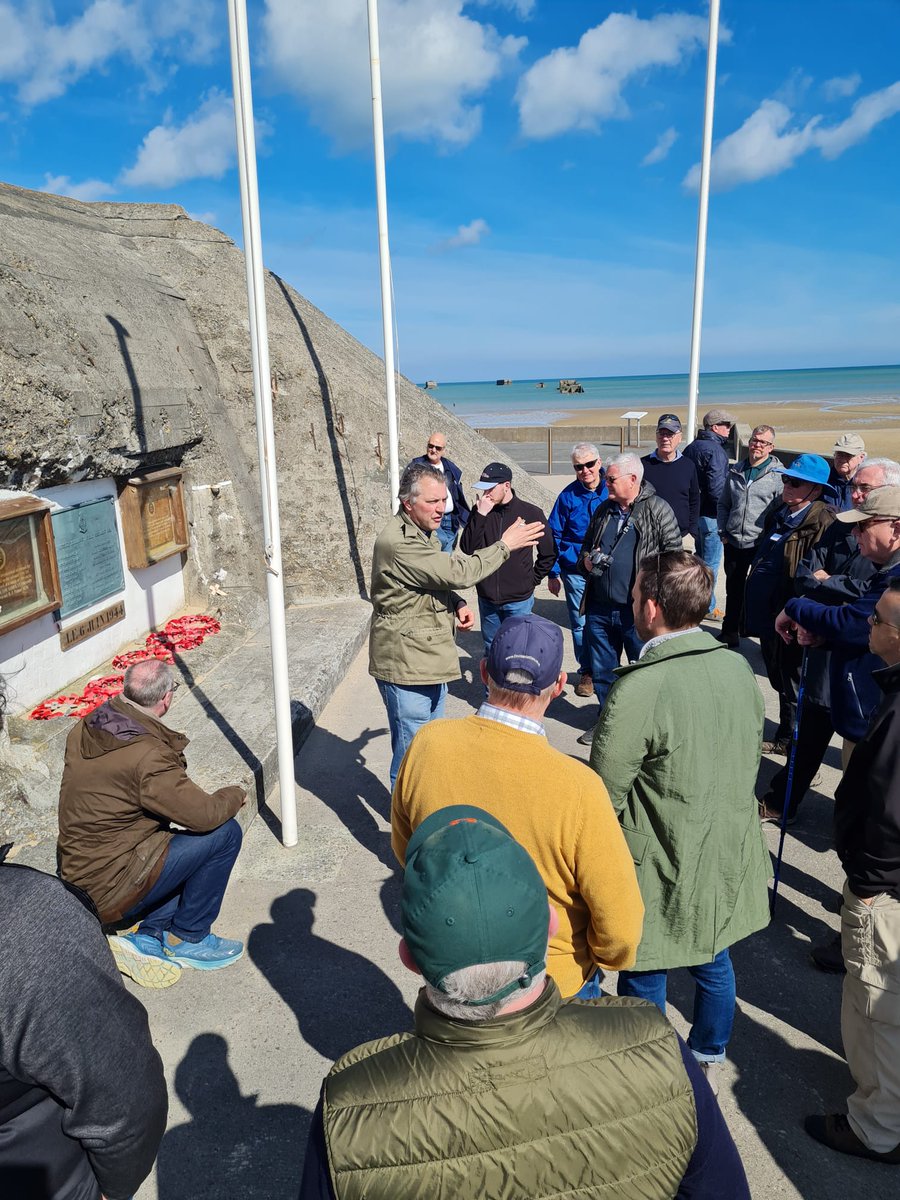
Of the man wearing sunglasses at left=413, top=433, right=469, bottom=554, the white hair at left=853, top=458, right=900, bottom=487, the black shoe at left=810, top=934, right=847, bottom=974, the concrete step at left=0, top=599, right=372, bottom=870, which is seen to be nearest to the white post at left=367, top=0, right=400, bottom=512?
the man wearing sunglasses at left=413, top=433, right=469, bottom=554

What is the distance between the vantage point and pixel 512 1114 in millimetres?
1266

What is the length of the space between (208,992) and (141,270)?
7.75 m

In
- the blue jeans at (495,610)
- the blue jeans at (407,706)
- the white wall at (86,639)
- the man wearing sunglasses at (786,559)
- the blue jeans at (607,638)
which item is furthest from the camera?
the blue jeans at (495,610)

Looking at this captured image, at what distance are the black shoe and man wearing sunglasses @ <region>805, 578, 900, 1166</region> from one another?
0.82 meters

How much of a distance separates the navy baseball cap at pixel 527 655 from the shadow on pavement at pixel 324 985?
184cm

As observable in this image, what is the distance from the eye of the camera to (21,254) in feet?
20.4

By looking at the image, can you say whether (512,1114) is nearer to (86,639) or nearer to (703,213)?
(86,639)

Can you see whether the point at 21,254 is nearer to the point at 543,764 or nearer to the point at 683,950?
the point at 543,764

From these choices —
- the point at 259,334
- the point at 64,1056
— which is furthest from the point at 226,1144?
the point at 259,334

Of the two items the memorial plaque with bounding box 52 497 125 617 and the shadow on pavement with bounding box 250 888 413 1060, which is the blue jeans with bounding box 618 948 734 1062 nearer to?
the shadow on pavement with bounding box 250 888 413 1060

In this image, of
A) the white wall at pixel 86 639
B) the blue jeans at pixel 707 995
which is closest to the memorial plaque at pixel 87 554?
the white wall at pixel 86 639

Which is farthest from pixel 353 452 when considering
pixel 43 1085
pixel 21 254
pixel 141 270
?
pixel 43 1085

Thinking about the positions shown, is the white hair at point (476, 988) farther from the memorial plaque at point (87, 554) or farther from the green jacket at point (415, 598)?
the memorial plaque at point (87, 554)

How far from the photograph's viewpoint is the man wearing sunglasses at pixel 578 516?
21.3 ft
